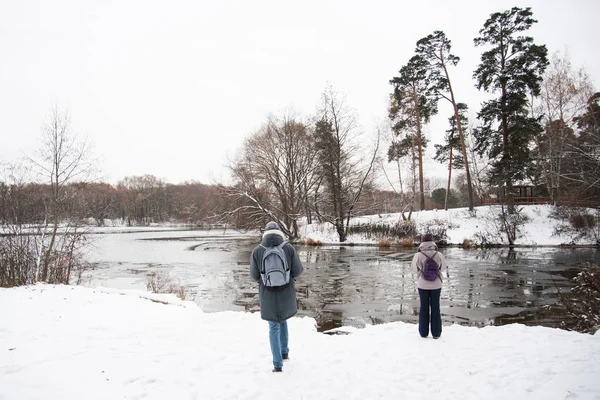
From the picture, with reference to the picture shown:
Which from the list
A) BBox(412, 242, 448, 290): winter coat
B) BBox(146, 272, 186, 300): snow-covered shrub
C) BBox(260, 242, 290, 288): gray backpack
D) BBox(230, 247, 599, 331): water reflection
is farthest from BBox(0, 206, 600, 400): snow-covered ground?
BBox(146, 272, 186, 300): snow-covered shrub

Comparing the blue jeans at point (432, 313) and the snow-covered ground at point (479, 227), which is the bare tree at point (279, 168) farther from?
the blue jeans at point (432, 313)

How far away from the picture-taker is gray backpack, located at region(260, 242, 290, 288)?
4246 mm

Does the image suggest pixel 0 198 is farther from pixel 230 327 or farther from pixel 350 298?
pixel 350 298

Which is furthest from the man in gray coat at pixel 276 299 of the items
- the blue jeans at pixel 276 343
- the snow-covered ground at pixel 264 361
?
the snow-covered ground at pixel 264 361

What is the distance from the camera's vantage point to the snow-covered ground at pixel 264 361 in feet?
11.8

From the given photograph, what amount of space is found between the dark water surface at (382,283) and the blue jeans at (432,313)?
2367 mm

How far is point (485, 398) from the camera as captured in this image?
340 cm

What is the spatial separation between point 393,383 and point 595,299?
4850 millimetres

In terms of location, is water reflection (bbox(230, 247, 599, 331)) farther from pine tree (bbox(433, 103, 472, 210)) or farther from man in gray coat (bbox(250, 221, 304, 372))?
pine tree (bbox(433, 103, 472, 210))

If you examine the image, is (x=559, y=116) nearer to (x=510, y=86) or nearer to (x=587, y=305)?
(x=510, y=86)

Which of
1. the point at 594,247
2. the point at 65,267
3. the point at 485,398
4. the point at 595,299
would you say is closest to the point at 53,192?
the point at 65,267

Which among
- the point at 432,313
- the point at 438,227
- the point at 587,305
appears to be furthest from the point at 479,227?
the point at 432,313

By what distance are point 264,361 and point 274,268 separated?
4.19 ft

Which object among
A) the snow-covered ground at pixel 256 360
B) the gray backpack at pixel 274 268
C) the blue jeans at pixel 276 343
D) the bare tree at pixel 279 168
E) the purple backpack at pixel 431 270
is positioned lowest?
the snow-covered ground at pixel 256 360
